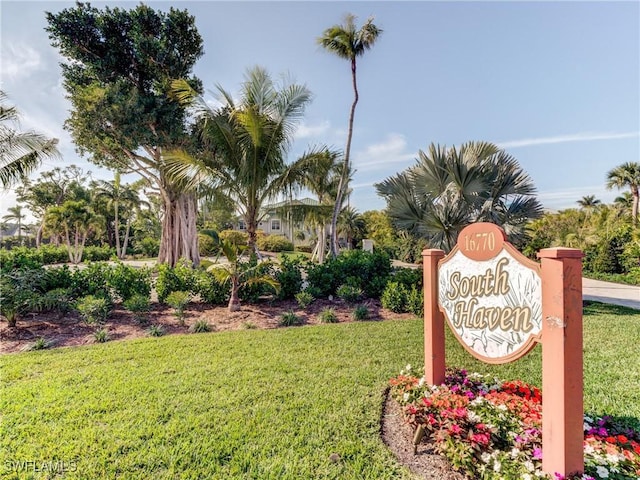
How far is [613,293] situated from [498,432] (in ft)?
37.5

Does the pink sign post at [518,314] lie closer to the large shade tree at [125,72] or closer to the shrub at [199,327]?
the shrub at [199,327]

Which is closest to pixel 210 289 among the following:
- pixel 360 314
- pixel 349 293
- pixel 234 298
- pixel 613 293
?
pixel 234 298

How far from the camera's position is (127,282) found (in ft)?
21.5

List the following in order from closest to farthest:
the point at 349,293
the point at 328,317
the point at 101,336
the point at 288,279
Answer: the point at 101,336 < the point at 328,317 < the point at 349,293 < the point at 288,279

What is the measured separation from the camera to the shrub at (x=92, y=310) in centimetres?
552

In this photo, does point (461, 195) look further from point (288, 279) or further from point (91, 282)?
point (91, 282)

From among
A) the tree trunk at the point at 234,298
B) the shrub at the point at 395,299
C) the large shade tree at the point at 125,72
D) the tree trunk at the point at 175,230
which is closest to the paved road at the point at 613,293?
the shrub at the point at 395,299

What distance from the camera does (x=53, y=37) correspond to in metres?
10.0

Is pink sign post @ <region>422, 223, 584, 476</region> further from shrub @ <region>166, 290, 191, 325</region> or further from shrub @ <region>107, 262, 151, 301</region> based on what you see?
shrub @ <region>107, 262, 151, 301</region>

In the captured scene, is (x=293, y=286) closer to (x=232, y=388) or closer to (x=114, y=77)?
(x=232, y=388)

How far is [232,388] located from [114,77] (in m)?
12.6

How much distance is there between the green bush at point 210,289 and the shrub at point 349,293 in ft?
9.09

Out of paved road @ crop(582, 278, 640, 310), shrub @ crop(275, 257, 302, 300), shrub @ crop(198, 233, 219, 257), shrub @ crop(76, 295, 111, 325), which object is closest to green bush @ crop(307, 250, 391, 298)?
shrub @ crop(275, 257, 302, 300)

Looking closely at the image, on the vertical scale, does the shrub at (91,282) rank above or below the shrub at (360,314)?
above
